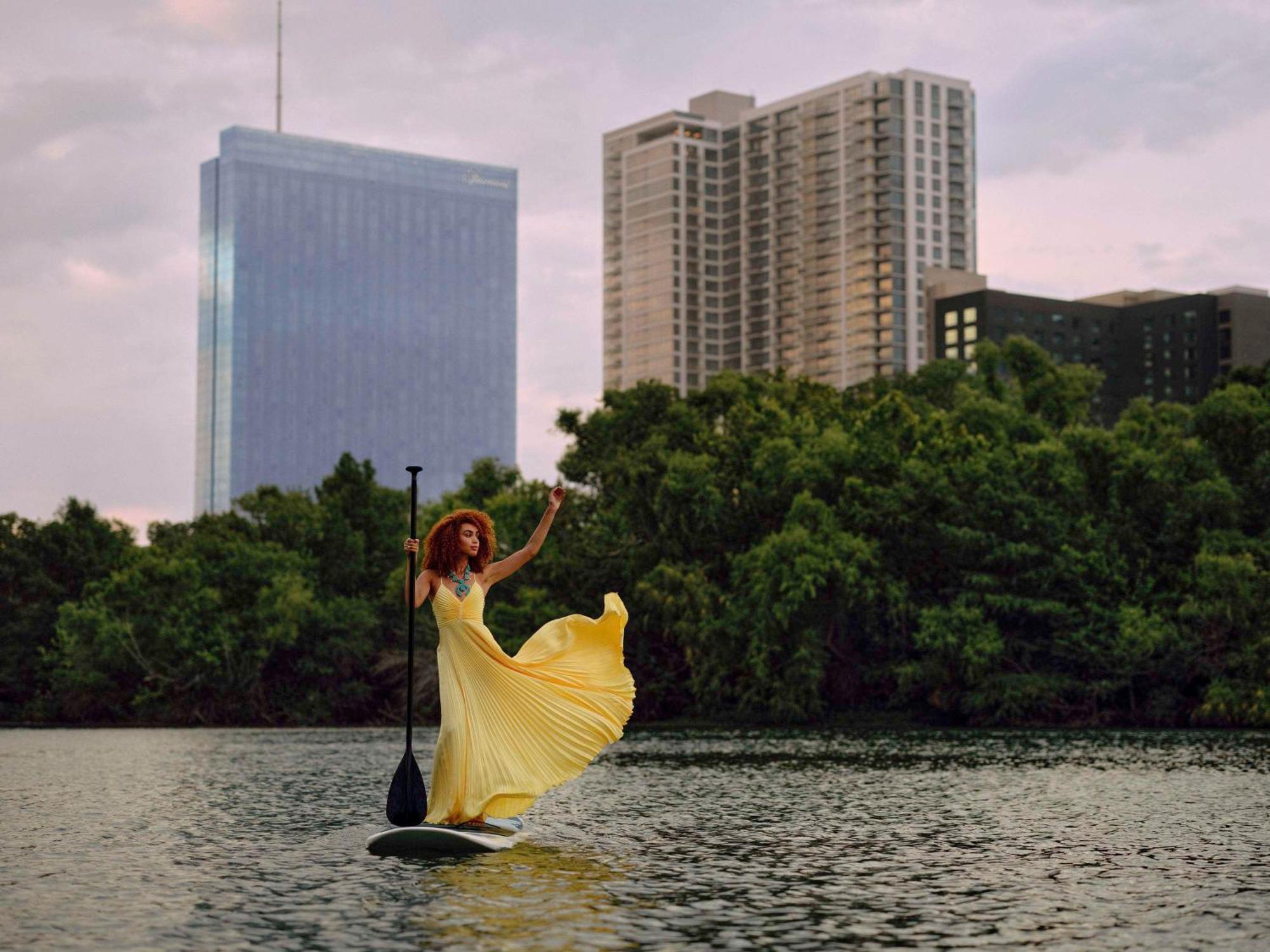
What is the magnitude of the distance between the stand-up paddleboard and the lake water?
0.16 metres

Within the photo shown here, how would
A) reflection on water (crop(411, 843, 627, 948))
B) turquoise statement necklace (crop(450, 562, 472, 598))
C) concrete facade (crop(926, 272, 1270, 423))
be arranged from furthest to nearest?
concrete facade (crop(926, 272, 1270, 423)) → turquoise statement necklace (crop(450, 562, 472, 598)) → reflection on water (crop(411, 843, 627, 948))

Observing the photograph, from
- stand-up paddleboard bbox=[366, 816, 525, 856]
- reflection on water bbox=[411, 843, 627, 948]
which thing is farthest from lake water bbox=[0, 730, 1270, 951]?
stand-up paddleboard bbox=[366, 816, 525, 856]

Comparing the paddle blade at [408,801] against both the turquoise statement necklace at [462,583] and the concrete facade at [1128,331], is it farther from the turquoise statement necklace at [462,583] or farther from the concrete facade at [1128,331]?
the concrete facade at [1128,331]

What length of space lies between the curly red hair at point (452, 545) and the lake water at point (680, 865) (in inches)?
105

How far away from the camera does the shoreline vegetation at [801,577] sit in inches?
2170

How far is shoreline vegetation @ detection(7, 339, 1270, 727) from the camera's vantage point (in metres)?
55.1

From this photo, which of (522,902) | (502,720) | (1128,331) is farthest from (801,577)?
(1128,331)

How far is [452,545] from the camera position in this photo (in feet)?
53.8

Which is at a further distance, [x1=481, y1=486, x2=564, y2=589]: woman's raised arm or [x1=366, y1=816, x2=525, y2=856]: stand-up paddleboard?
[x1=481, y1=486, x2=564, y2=589]: woman's raised arm

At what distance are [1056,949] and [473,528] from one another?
24.7 ft

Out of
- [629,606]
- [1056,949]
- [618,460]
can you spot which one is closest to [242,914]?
[1056,949]

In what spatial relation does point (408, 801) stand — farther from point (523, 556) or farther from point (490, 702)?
point (523, 556)

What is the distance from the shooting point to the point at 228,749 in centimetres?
4238

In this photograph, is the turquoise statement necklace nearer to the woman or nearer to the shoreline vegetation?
the woman
